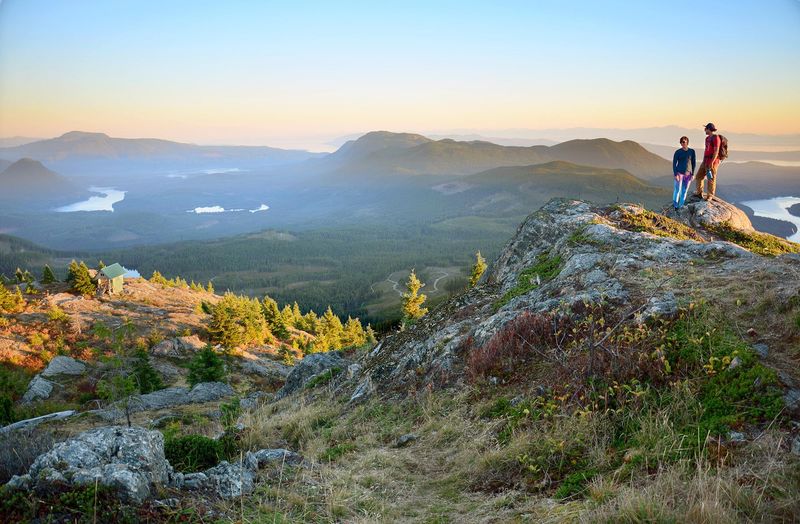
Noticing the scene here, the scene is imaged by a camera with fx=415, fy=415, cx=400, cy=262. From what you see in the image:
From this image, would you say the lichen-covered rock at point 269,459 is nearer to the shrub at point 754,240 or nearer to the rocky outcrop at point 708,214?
the shrub at point 754,240

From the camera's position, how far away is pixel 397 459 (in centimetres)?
750

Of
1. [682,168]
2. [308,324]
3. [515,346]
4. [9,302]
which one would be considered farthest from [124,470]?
[308,324]

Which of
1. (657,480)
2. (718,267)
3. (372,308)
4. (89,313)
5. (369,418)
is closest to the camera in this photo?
(657,480)

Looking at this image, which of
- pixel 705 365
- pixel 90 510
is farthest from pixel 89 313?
pixel 705 365

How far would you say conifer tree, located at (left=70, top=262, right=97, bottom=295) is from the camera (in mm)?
74000

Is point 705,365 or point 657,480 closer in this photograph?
point 657,480

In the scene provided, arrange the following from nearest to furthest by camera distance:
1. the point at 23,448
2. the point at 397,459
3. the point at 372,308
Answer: the point at 23,448
the point at 397,459
the point at 372,308

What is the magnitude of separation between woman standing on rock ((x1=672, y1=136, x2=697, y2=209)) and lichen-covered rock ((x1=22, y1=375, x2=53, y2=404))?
54.7 meters

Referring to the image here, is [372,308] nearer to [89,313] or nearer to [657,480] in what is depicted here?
[89,313]

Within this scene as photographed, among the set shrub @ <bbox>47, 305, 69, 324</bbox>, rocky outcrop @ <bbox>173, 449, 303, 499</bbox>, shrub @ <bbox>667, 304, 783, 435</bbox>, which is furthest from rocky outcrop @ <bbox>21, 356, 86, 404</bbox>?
shrub @ <bbox>667, 304, 783, 435</bbox>

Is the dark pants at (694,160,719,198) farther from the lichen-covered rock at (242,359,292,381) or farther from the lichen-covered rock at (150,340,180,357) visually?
the lichen-covered rock at (150,340,180,357)

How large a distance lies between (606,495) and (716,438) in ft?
6.09

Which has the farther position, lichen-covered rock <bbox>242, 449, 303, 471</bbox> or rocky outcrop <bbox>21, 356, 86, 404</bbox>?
rocky outcrop <bbox>21, 356, 86, 404</bbox>

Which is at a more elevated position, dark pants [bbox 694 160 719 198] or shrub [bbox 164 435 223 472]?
dark pants [bbox 694 160 719 198]
